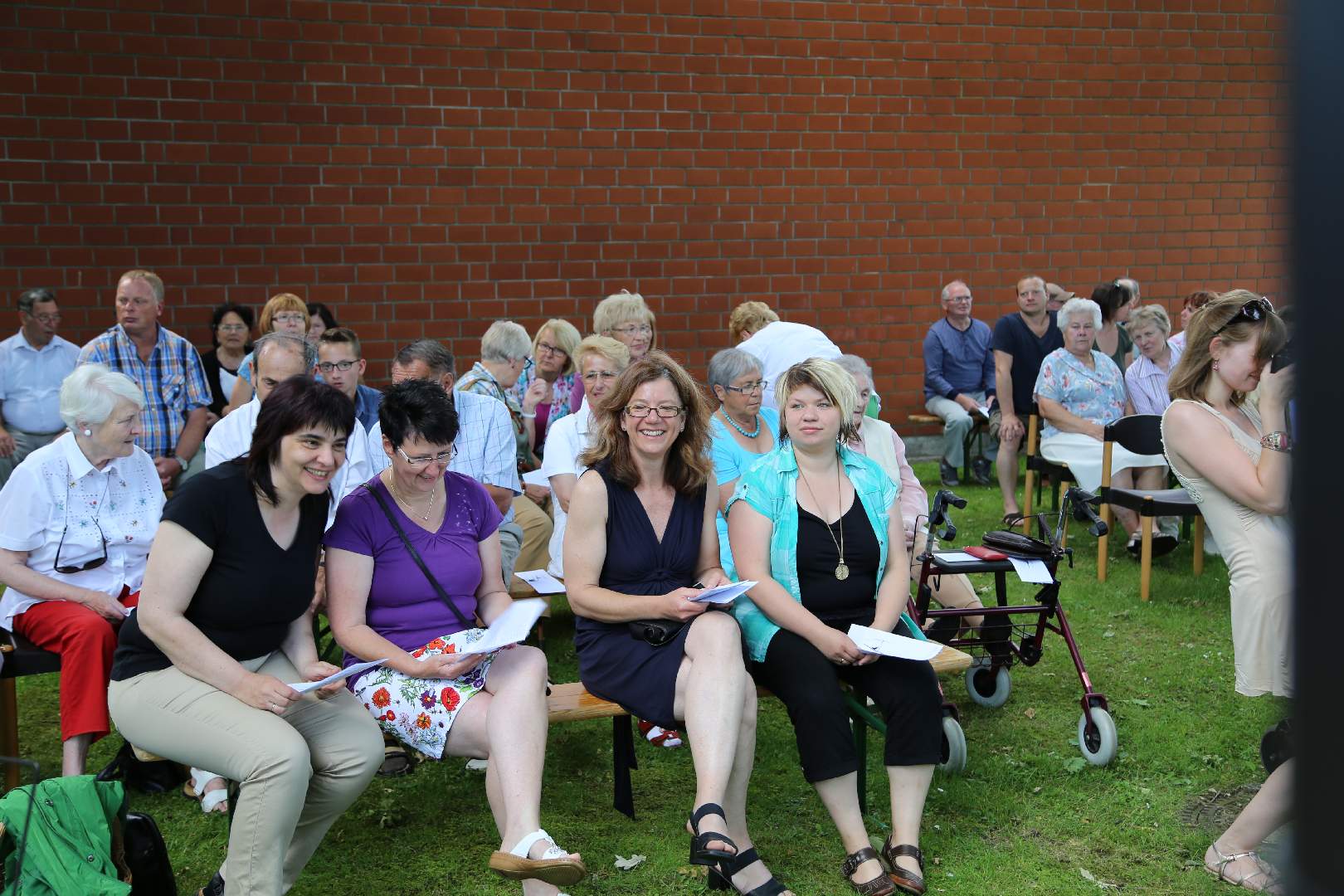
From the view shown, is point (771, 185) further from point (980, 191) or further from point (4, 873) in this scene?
point (4, 873)

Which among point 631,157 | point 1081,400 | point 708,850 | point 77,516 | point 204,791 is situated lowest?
point 204,791

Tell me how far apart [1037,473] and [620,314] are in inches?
129

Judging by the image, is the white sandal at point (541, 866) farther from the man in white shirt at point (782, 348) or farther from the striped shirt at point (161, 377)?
the striped shirt at point (161, 377)

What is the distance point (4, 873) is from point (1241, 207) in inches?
463

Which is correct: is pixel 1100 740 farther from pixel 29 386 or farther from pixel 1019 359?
pixel 29 386

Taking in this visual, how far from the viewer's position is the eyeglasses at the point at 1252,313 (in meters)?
4.19

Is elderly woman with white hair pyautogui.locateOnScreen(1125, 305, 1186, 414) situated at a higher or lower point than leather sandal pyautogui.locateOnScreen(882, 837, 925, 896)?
higher

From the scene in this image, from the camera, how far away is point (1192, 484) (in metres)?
4.24

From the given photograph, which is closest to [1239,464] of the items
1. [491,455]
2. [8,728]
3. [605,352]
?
[605,352]

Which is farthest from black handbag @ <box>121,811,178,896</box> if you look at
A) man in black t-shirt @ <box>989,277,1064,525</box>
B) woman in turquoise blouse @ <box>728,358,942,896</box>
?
man in black t-shirt @ <box>989,277,1064,525</box>

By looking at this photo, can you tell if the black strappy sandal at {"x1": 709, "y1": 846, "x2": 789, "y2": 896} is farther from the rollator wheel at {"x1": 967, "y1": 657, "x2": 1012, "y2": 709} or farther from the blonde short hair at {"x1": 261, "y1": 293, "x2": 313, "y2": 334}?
the blonde short hair at {"x1": 261, "y1": 293, "x2": 313, "y2": 334}

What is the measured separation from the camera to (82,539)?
14.2 ft

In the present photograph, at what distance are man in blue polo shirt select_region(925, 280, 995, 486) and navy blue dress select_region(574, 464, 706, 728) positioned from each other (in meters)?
6.59

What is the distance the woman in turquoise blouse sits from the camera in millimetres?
3787
